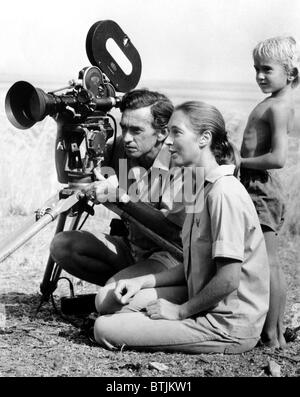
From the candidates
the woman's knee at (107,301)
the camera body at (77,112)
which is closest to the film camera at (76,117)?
the camera body at (77,112)

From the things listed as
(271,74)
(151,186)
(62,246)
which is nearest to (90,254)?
(62,246)

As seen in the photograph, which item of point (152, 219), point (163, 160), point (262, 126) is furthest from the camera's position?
point (163, 160)

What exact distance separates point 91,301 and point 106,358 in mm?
685

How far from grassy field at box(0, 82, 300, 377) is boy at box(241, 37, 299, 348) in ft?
0.63

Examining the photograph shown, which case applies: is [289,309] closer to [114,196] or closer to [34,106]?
[114,196]

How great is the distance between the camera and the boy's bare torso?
107 inches

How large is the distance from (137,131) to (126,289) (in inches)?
29.9

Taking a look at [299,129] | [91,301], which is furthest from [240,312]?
[299,129]

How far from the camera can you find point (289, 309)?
3.42 metres

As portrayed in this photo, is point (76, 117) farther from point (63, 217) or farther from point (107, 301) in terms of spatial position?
point (107, 301)

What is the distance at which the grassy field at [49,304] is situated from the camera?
246 cm

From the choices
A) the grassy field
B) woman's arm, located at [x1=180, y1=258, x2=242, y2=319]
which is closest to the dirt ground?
the grassy field

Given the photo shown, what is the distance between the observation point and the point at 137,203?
9.37 feet

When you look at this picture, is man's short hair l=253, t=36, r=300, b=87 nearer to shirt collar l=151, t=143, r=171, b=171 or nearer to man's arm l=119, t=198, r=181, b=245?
shirt collar l=151, t=143, r=171, b=171
